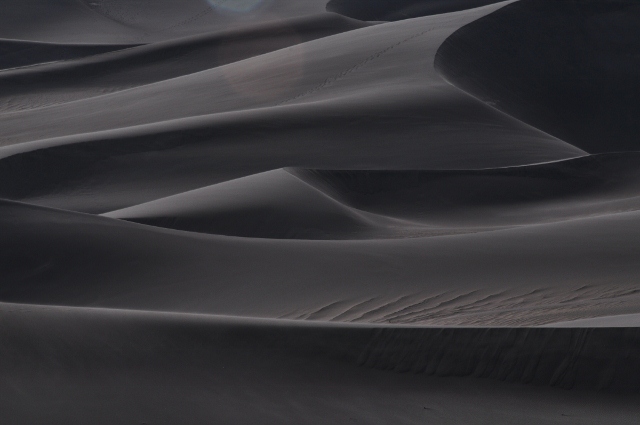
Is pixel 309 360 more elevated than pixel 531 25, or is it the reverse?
pixel 531 25

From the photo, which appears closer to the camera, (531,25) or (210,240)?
(210,240)

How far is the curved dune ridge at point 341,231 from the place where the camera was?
371cm

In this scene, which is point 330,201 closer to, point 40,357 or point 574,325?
point 574,325

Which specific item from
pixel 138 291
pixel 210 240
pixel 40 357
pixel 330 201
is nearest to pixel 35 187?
pixel 330 201

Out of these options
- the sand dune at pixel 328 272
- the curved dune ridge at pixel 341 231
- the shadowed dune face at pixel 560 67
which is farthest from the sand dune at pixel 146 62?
the sand dune at pixel 328 272

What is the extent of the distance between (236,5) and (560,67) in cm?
1829

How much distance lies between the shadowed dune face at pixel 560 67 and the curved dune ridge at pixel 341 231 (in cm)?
5

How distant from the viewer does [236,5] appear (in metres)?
33.0

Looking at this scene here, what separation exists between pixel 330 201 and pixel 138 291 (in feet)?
10.8

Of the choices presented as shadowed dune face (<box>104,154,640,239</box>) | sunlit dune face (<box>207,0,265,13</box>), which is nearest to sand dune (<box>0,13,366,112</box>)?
sunlit dune face (<box>207,0,265,13</box>)

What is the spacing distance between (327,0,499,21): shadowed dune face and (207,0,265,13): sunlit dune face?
11.0ft

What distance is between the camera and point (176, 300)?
5602mm

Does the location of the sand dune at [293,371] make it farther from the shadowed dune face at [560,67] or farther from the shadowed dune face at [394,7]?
the shadowed dune face at [394,7]

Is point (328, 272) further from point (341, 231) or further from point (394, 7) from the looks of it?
point (394, 7)
